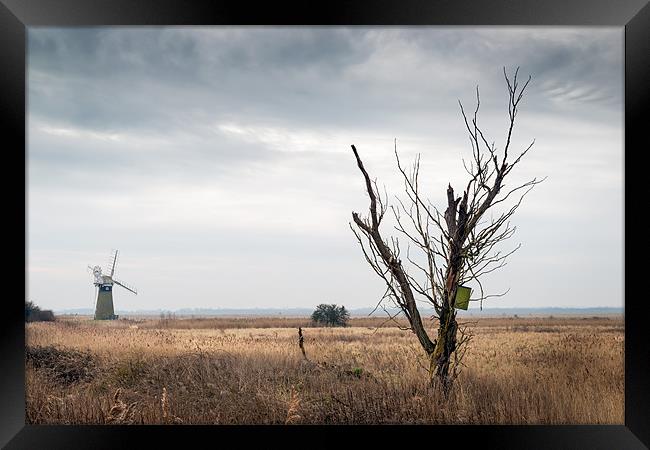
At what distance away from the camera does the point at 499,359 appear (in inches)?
265

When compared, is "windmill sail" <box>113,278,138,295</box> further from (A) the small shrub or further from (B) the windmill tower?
(A) the small shrub

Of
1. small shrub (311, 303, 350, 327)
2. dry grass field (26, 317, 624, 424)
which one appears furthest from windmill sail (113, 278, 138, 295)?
dry grass field (26, 317, 624, 424)

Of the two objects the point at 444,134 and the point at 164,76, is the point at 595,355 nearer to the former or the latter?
the point at 444,134

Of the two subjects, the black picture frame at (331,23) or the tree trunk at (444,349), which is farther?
the tree trunk at (444,349)

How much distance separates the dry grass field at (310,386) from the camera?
14.8 feet

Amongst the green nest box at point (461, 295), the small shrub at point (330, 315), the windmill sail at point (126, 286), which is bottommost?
the small shrub at point (330, 315)

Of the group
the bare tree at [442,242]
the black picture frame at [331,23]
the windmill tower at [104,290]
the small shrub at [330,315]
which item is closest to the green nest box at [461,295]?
the bare tree at [442,242]

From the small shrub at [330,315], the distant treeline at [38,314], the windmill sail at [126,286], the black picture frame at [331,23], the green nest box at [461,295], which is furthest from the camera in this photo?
the windmill sail at [126,286]

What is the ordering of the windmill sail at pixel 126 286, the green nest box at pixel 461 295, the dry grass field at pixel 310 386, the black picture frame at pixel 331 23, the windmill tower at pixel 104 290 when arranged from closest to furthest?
the black picture frame at pixel 331 23, the green nest box at pixel 461 295, the dry grass field at pixel 310 386, the windmill tower at pixel 104 290, the windmill sail at pixel 126 286

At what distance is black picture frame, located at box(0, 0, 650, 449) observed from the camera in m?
3.53

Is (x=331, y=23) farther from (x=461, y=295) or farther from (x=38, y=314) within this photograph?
(x=38, y=314)

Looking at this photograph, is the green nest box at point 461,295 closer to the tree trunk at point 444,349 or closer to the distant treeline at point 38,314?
the tree trunk at point 444,349

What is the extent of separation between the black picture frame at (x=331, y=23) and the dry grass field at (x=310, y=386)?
0.41 meters

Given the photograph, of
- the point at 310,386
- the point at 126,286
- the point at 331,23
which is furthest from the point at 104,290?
the point at 331,23
